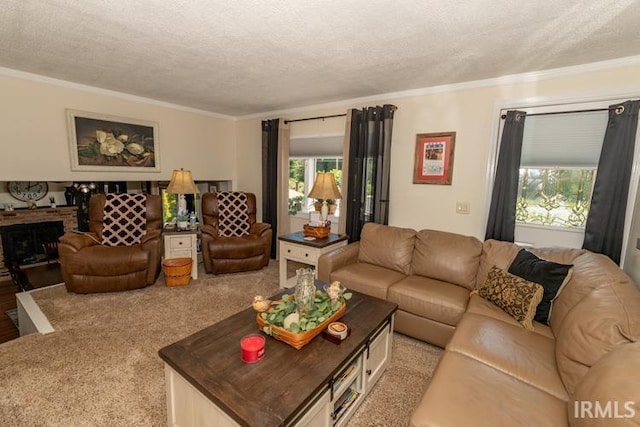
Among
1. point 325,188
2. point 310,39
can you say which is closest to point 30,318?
point 325,188

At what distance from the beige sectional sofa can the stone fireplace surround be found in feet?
13.5

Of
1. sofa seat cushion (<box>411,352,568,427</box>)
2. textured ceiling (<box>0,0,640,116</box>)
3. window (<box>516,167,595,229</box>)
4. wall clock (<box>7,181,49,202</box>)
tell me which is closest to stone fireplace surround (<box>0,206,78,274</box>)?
wall clock (<box>7,181,49,202</box>)

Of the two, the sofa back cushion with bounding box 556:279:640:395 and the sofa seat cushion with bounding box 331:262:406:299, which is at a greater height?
the sofa back cushion with bounding box 556:279:640:395

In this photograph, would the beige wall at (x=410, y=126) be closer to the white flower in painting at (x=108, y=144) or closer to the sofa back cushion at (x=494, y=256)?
the white flower in painting at (x=108, y=144)

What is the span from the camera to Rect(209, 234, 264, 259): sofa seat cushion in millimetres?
3662

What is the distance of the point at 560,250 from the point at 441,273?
91 cm

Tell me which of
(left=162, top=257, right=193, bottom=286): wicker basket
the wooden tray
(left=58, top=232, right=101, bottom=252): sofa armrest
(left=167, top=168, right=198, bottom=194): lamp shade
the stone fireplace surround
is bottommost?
(left=162, top=257, right=193, bottom=286): wicker basket

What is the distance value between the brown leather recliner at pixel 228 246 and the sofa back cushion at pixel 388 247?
1491mm

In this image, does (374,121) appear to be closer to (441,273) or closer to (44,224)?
(441,273)

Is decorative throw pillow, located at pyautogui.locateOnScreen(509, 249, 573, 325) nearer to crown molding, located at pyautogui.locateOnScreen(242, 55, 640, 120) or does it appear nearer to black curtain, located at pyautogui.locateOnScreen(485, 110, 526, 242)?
black curtain, located at pyautogui.locateOnScreen(485, 110, 526, 242)

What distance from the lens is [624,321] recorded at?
1269 mm

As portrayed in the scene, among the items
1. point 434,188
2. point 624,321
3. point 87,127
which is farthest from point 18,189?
point 624,321

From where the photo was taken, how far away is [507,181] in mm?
2691

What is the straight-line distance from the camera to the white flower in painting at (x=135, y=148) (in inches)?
152
